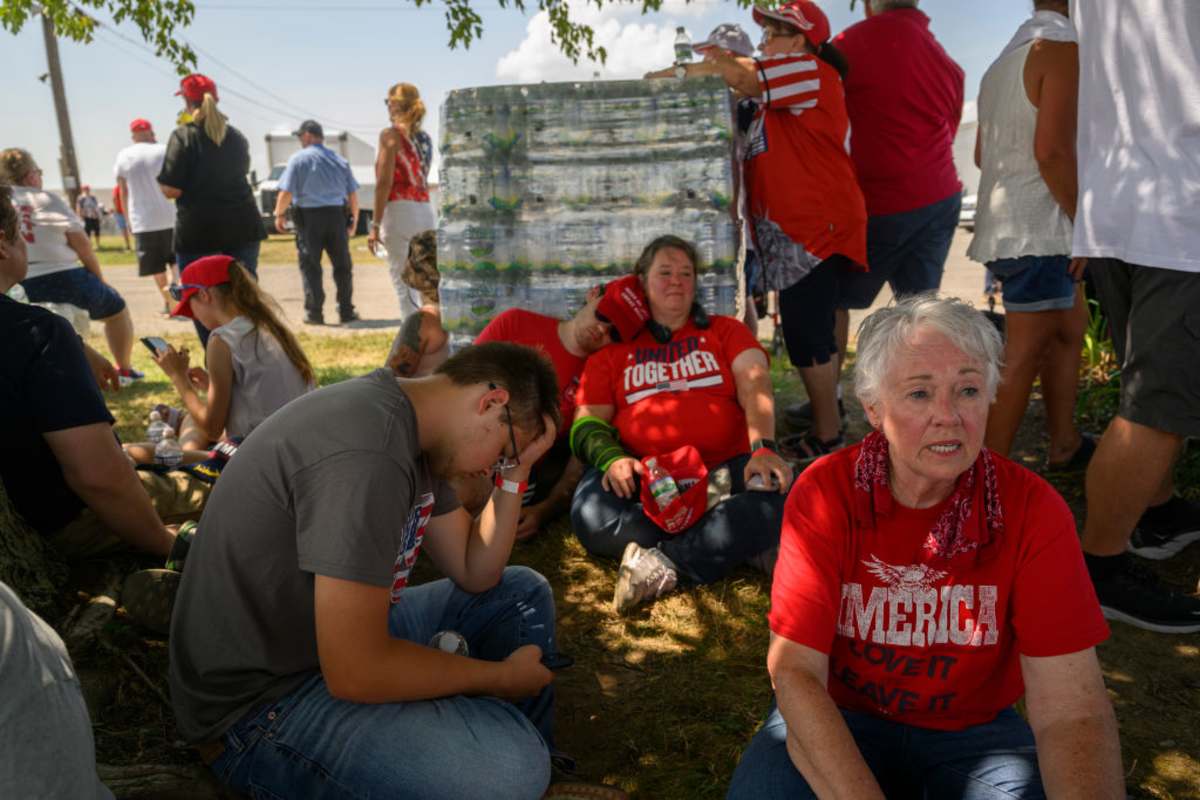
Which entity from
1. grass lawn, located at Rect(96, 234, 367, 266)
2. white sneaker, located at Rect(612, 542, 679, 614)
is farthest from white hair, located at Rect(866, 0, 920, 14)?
grass lawn, located at Rect(96, 234, 367, 266)

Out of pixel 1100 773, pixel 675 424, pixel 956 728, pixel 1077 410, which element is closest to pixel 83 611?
pixel 675 424

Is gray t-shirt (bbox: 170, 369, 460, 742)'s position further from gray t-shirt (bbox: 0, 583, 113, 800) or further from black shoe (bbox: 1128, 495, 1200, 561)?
black shoe (bbox: 1128, 495, 1200, 561)

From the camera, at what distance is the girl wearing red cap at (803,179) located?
420 centimetres

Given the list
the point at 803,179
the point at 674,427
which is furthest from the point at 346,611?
the point at 803,179

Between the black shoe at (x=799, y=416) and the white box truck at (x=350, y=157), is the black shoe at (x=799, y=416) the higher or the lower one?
the lower one

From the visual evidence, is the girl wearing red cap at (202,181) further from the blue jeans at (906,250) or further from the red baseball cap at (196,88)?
the blue jeans at (906,250)

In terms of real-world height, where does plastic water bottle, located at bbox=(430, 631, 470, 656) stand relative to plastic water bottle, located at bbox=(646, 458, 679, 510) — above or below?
below

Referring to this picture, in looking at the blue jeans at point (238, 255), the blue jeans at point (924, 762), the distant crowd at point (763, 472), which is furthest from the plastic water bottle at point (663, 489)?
the blue jeans at point (238, 255)

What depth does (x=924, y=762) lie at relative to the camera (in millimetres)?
1891

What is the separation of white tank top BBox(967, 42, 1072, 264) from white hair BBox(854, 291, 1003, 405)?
75.0 inches

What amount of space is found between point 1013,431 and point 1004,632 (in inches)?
85.0

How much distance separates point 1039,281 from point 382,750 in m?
3.03

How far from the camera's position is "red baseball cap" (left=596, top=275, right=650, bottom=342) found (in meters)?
3.87

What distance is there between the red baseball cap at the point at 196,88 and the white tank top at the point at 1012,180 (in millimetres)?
5180
